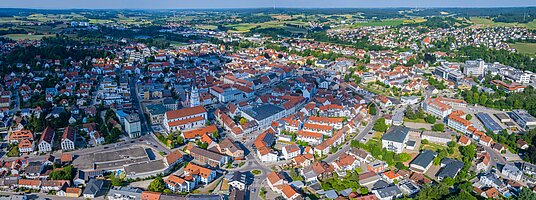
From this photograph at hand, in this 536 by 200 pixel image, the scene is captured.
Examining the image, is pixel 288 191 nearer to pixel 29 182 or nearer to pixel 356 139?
pixel 356 139

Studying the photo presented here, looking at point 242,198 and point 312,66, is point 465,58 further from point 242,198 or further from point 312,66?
point 242,198

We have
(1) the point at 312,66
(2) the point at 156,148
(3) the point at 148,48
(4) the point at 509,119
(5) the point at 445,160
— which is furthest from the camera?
(3) the point at 148,48

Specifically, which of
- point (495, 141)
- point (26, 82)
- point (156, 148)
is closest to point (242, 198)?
Answer: point (156, 148)

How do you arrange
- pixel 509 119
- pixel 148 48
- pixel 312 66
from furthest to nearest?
pixel 148 48 → pixel 312 66 → pixel 509 119

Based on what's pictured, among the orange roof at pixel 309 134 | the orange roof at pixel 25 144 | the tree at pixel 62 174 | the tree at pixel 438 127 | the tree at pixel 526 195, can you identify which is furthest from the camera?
the tree at pixel 438 127

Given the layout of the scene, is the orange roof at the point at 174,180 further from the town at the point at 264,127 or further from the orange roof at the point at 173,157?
the orange roof at the point at 173,157

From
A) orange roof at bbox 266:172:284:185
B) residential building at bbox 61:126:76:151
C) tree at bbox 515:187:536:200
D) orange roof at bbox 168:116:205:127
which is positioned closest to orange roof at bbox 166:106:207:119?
orange roof at bbox 168:116:205:127

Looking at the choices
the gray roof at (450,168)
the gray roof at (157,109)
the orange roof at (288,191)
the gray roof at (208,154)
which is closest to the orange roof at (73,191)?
the gray roof at (208,154)
